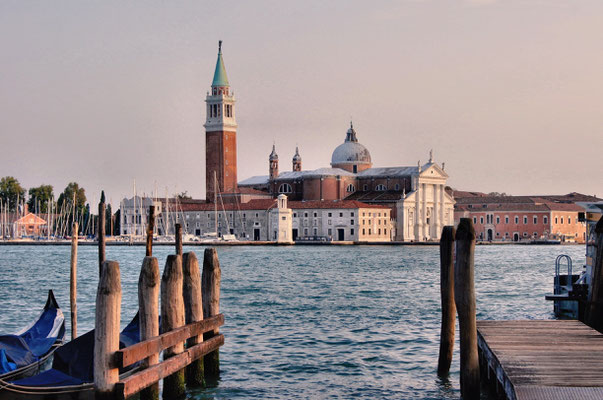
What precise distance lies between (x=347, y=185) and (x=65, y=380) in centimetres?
6993

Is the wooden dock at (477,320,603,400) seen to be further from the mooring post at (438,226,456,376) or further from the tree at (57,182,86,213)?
the tree at (57,182,86,213)

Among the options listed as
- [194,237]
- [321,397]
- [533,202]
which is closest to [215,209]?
[194,237]

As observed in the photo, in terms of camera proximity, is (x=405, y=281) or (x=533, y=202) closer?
(x=405, y=281)

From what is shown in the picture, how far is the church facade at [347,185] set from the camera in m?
74.4

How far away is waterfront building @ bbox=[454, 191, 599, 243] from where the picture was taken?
77.8m

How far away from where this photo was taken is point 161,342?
7145 millimetres

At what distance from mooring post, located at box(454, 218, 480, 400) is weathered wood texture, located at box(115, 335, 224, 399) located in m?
2.42

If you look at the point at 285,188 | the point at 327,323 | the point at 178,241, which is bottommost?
the point at 327,323

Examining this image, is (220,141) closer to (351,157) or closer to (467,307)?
(351,157)

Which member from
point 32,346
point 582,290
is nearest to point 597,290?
point 582,290

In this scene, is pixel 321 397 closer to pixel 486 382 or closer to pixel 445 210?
pixel 486 382

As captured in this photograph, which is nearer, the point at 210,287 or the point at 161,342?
the point at 161,342

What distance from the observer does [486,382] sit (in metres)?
8.97

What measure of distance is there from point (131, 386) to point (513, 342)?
3.48 m
